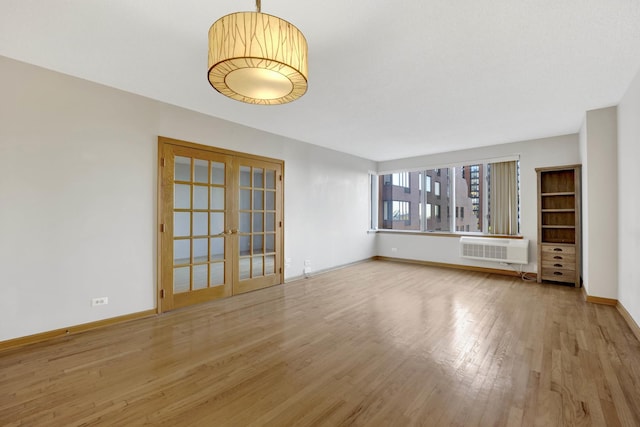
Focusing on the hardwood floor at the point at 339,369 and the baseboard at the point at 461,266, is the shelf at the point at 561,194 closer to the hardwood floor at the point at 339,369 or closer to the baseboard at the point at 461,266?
the baseboard at the point at 461,266

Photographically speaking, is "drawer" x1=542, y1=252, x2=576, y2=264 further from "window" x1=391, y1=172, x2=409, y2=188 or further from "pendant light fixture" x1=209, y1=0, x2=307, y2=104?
"pendant light fixture" x1=209, y1=0, x2=307, y2=104

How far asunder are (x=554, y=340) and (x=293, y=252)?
3.84m

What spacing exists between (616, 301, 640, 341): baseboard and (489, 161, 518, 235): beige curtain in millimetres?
2318

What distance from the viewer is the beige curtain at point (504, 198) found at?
5.70 metres

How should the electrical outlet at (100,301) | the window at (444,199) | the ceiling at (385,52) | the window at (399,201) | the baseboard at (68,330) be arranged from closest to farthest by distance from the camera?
the ceiling at (385,52) → the baseboard at (68,330) → the electrical outlet at (100,301) → the window at (444,199) → the window at (399,201)

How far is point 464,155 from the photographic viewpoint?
20.4 ft

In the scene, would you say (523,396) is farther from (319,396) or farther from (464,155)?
(464,155)

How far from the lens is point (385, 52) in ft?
8.23

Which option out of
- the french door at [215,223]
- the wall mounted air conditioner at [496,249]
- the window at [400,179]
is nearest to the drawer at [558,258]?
the wall mounted air conditioner at [496,249]

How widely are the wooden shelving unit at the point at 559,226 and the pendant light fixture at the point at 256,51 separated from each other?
526 centimetres

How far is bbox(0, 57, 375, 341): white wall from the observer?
2.66 metres

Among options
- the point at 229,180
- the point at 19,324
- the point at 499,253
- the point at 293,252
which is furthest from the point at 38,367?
the point at 499,253

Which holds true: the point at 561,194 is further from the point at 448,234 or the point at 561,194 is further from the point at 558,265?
the point at 448,234

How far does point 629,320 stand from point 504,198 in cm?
310
